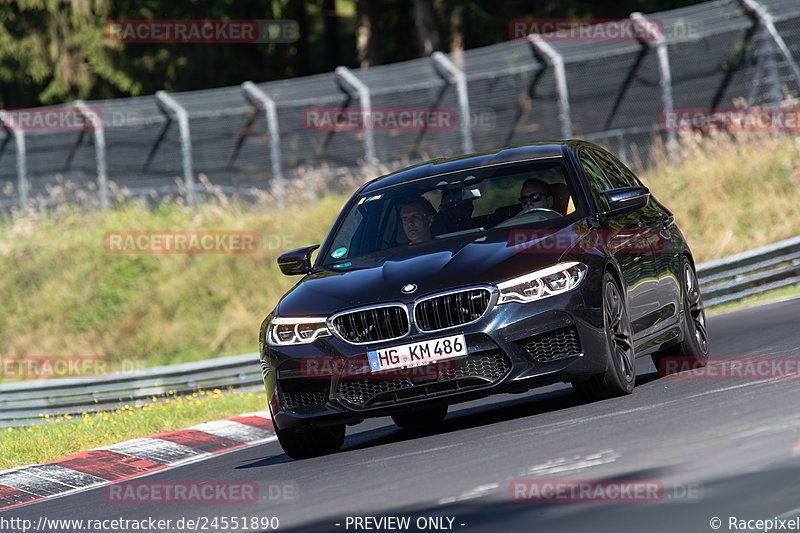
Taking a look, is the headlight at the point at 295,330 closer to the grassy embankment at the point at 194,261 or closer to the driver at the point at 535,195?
the driver at the point at 535,195

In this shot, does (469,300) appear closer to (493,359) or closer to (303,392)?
(493,359)

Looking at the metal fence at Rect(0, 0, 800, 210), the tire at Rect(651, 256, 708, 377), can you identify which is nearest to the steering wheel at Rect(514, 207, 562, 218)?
the tire at Rect(651, 256, 708, 377)

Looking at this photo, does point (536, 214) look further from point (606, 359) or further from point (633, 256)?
point (606, 359)

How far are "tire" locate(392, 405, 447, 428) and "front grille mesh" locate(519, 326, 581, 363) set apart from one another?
90.2 inches

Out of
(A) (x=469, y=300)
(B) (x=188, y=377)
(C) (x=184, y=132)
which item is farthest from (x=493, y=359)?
(C) (x=184, y=132)

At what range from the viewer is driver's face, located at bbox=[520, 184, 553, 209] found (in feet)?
28.7

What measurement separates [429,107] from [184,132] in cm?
478

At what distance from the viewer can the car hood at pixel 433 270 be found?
7574 mm

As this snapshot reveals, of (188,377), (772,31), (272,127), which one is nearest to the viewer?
(188,377)

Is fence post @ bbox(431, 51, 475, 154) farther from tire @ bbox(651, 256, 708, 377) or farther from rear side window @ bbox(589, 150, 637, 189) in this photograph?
tire @ bbox(651, 256, 708, 377)

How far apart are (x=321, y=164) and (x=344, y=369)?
A: 18.8 metres

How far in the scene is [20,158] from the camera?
88.6 feet

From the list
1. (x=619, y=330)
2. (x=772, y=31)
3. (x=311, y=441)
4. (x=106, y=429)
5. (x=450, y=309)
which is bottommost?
(x=106, y=429)

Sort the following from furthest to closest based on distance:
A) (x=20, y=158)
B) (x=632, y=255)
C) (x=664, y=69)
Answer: (x=20, y=158)
(x=664, y=69)
(x=632, y=255)
